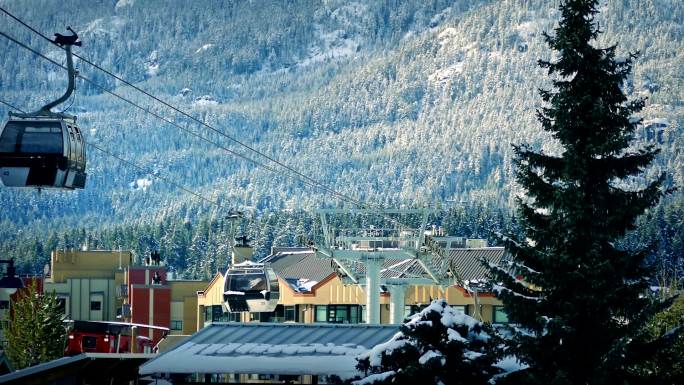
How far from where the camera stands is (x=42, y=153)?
43219 millimetres

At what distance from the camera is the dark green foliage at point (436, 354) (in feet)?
116

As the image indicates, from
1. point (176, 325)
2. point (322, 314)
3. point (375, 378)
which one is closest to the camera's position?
point (375, 378)

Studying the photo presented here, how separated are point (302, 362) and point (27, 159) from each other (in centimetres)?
825

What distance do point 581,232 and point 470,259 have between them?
92.4m

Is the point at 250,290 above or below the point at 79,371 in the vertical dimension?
above

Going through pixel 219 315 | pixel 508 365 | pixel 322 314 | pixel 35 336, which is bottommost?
pixel 508 365

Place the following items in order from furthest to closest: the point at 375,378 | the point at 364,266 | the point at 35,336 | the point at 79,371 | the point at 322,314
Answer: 1. the point at 364,266
2. the point at 322,314
3. the point at 35,336
4. the point at 375,378
5. the point at 79,371

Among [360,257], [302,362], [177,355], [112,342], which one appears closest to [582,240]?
[302,362]

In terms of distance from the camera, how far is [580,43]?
126ft

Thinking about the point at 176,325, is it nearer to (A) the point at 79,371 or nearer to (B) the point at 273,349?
(B) the point at 273,349

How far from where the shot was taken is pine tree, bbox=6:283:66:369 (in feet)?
290

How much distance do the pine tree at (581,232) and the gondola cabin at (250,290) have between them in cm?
4056

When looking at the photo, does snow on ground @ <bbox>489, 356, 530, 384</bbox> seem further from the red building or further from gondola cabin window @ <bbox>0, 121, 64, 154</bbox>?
the red building

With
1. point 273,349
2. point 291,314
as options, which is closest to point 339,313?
point 291,314
